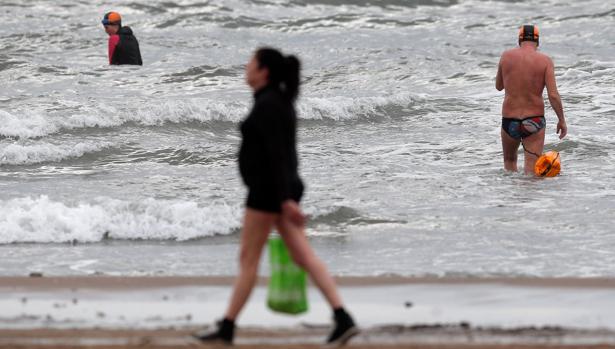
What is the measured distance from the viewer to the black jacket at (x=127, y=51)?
1869cm

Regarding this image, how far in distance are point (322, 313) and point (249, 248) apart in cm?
107

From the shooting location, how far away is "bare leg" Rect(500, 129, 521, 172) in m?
12.1

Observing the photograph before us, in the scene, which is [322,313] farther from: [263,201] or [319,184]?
[319,184]

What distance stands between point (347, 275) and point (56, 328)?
2.36m

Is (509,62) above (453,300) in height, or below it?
above

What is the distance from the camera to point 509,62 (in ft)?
38.5

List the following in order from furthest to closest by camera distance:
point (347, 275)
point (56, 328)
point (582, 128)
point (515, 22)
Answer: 1. point (515, 22)
2. point (582, 128)
3. point (347, 275)
4. point (56, 328)

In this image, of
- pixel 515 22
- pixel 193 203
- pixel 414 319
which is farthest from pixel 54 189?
pixel 515 22

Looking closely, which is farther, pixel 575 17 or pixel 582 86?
pixel 575 17

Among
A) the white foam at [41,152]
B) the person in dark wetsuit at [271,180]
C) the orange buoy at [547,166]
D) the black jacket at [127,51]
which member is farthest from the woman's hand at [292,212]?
the black jacket at [127,51]

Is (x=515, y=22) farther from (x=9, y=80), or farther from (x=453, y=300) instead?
(x=453, y=300)

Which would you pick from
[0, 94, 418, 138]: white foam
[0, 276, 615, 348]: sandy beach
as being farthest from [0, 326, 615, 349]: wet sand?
[0, 94, 418, 138]: white foam

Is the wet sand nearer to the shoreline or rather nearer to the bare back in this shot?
the shoreline

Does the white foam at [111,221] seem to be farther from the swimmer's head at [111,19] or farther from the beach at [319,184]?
the swimmer's head at [111,19]
